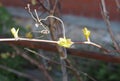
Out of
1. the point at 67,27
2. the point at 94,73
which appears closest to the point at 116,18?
the point at 67,27

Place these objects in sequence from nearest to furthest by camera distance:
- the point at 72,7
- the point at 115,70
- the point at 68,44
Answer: the point at 68,44 < the point at 115,70 < the point at 72,7

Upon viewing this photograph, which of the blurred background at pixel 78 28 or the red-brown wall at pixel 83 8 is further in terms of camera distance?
the red-brown wall at pixel 83 8

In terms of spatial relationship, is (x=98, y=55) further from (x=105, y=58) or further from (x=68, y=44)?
(x=68, y=44)

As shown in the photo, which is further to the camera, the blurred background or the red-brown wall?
the red-brown wall

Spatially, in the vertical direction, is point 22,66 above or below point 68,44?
below

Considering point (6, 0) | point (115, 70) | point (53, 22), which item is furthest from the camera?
point (6, 0)

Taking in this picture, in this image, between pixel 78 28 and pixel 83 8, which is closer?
pixel 83 8

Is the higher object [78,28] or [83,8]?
[83,8]

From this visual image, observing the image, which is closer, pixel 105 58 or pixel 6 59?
pixel 105 58
